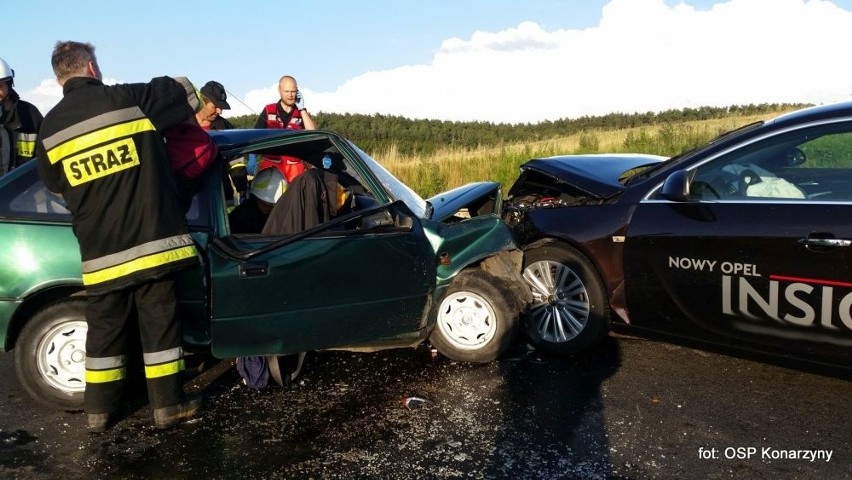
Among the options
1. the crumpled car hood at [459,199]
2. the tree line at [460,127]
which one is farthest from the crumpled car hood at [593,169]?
the tree line at [460,127]

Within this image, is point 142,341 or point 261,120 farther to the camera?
point 261,120

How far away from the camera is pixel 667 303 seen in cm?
→ 418

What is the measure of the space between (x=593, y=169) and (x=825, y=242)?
71.8 inches

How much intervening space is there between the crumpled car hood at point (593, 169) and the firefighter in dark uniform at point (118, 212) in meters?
2.65

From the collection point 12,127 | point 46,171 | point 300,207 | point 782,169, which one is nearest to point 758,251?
point 782,169

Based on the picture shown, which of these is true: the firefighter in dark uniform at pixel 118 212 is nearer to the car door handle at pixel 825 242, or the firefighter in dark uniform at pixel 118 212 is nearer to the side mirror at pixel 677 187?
the side mirror at pixel 677 187

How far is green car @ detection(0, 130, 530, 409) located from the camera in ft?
12.1

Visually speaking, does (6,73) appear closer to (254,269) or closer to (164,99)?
(164,99)

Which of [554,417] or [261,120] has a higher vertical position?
[261,120]

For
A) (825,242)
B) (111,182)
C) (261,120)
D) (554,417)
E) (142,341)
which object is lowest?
(554,417)

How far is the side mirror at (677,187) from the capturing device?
3.99m

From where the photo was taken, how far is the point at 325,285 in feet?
12.9

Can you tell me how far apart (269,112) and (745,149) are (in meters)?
4.95

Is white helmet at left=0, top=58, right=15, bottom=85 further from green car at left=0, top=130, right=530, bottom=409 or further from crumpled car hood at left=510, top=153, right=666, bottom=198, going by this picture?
crumpled car hood at left=510, top=153, right=666, bottom=198
